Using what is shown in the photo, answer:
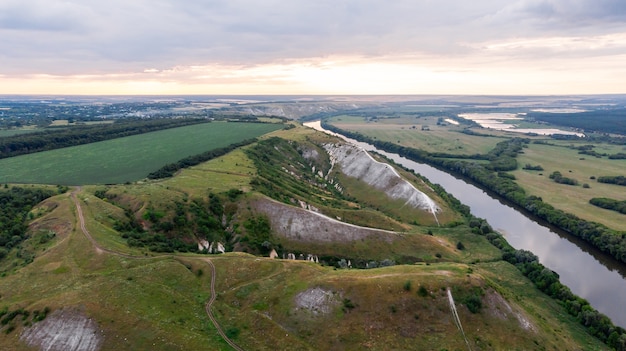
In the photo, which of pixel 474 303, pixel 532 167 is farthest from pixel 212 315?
pixel 532 167

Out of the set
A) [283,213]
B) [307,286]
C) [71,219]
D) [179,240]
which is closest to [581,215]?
[283,213]

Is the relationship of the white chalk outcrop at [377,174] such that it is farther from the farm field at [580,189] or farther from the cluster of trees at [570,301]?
the farm field at [580,189]

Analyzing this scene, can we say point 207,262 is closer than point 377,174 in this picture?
Yes

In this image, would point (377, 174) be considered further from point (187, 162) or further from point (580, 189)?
point (580, 189)

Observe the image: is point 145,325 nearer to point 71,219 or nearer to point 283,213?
point 71,219

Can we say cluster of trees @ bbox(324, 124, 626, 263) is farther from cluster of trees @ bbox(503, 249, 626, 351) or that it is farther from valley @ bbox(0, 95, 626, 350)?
valley @ bbox(0, 95, 626, 350)
